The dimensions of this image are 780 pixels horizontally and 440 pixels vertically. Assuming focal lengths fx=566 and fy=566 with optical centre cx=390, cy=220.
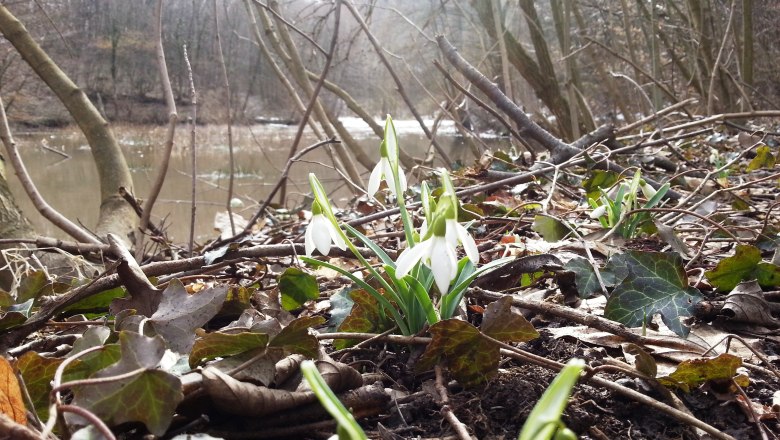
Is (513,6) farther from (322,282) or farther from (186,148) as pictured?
(186,148)

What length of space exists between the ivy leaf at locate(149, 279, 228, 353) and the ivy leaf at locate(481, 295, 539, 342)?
0.34m

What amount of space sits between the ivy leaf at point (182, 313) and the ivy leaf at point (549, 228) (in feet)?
2.55

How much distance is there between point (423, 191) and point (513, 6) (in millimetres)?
5298

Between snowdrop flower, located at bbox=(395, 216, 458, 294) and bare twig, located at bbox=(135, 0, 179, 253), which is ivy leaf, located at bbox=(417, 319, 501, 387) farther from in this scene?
bare twig, located at bbox=(135, 0, 179, 253)

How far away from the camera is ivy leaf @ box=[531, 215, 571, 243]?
50.3 inches

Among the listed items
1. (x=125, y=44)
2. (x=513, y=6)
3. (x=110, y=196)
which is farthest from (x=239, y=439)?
(x=125, y=44)

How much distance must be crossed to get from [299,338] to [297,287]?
13.1 inches

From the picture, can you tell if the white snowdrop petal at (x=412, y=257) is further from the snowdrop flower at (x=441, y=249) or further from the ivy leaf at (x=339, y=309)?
the ivy leaf at (x=339, y=309)

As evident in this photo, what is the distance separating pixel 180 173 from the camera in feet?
12.6

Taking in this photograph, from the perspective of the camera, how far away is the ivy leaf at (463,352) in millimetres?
A: 656

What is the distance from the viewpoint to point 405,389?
72cm

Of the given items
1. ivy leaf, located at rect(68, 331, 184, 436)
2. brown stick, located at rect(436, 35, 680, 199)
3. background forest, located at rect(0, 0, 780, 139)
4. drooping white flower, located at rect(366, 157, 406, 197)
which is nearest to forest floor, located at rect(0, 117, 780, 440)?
ivy leaf, located at rect(68, 331, 184, 436)

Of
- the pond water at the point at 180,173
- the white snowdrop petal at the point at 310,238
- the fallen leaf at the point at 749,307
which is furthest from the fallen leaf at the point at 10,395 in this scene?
the pond water at the point at 180,173

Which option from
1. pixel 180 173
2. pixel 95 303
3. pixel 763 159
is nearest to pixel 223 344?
pixel 95 303
